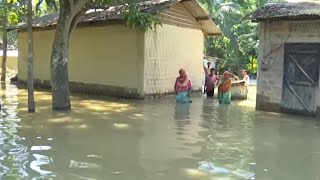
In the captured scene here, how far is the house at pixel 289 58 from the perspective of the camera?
482 inches

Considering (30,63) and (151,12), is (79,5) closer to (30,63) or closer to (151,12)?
(30,63)

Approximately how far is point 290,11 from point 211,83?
596cm

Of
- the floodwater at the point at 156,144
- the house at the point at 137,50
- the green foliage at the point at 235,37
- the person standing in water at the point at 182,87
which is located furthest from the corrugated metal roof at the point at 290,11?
the green foliage at the point at 235,37

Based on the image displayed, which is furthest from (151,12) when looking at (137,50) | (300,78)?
(300,78)

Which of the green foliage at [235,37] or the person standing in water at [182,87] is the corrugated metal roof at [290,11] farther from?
the green foliage at [235,37]

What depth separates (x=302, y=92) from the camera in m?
12.6

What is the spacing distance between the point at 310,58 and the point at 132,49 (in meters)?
6.84

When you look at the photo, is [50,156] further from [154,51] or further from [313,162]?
[154,51]

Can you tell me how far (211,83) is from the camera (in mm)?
17656

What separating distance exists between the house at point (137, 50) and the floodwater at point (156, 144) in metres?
3.13

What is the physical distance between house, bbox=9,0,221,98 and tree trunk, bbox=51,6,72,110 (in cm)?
317

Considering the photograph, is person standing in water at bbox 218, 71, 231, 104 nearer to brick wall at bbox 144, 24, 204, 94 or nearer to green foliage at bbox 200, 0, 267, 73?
brick wall at bbox 144, 24, 204, 94

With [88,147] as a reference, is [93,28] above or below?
above

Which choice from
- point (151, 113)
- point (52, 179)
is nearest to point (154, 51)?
point (151, 113)
